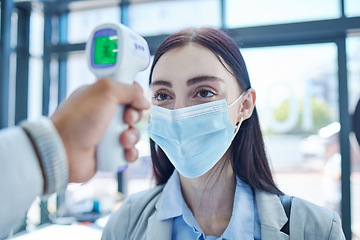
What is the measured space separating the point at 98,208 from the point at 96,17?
210cm

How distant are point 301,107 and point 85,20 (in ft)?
8.25

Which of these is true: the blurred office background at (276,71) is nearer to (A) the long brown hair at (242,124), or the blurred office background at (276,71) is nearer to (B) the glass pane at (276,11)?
(B) the glass pane at (276,11)

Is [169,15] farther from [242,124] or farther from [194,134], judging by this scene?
[194,134]

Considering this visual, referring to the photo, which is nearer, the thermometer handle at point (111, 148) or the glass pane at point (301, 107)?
the thermometer handle at point (111, 148)

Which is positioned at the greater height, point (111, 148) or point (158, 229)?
point (111, 148)

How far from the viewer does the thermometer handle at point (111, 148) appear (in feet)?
2.32

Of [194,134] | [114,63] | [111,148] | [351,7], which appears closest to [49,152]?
[111,148]

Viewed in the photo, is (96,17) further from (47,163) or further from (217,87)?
(47,163)

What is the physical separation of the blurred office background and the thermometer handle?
59.5 inches

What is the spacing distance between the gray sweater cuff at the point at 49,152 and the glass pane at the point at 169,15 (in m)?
2.51

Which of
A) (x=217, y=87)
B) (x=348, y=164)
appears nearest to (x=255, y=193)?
(x=217, y=87)

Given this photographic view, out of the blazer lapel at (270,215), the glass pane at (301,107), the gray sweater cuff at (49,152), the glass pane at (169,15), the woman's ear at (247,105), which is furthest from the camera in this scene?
the glass pane at (169,15)

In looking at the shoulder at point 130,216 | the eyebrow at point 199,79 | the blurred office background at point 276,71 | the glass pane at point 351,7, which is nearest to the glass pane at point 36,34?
the blurred office background at point 276,71

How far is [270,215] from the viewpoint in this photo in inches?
45.0
